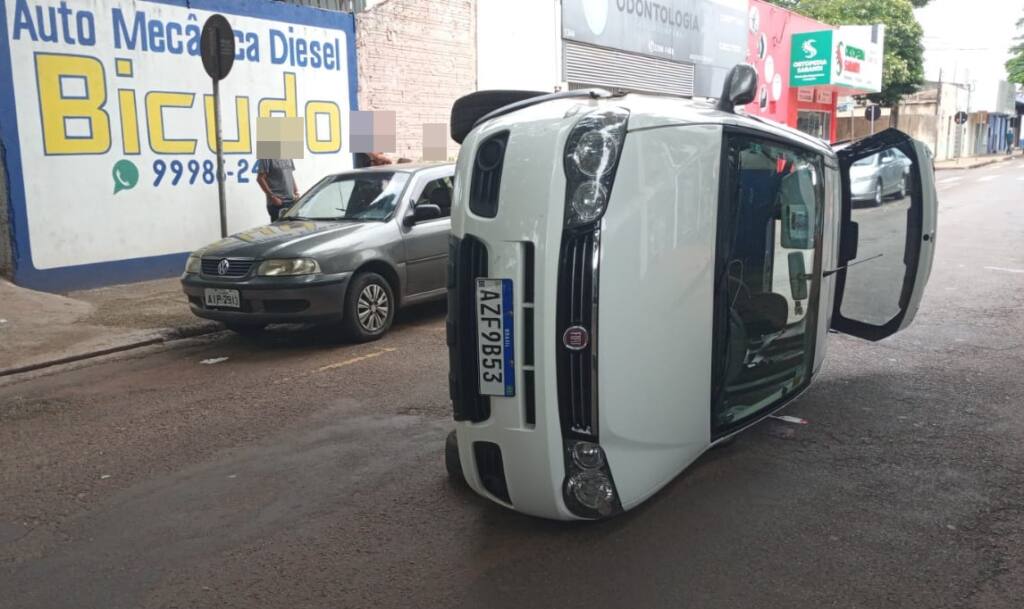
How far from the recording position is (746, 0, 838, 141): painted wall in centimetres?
2736

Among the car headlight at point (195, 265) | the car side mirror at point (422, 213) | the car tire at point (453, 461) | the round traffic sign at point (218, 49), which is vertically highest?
the round traffic sign at point (218, 49)

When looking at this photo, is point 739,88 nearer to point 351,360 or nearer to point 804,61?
point 351,360

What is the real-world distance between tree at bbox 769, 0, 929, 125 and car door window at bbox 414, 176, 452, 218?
34.5 metres

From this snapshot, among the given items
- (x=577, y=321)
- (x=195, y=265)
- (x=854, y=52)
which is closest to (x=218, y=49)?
(x=195, y=265)

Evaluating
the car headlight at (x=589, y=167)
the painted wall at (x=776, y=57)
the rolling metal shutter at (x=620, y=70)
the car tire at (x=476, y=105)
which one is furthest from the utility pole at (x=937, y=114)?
the car headlight at (x=589, y=167)

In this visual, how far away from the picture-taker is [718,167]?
3.77 metres

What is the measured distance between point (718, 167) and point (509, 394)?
1.37 meters

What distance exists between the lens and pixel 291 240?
741cm

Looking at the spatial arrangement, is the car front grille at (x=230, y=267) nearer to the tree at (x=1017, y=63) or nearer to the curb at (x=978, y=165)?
the curb at (x=978, y=165)

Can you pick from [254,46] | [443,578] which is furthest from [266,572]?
[254,46]

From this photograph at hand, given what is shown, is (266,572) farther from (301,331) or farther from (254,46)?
(254,46)

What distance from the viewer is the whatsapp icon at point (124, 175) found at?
10430 millimetres

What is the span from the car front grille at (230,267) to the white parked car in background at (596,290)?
417cm

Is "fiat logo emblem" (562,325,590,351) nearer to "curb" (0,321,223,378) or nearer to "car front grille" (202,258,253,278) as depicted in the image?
"car front grille" (202,258,253,278)
